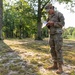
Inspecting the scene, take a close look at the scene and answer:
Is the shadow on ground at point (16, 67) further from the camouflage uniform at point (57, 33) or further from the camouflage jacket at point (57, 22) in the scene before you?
the camouflage jacket at point (57, 22)

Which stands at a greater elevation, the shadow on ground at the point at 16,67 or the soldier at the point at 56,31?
the soldier at the point at 56,31

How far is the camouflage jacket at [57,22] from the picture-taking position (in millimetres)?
6824

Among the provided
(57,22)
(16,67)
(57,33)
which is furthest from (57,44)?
(16,67)

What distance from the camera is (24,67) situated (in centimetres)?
762

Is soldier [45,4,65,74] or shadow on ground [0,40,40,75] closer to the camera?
soldier [45,4,65,74]

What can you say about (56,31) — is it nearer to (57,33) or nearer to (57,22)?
(57,33)

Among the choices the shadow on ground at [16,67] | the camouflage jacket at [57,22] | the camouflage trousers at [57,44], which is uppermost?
the camouflage jacket at [57,22]

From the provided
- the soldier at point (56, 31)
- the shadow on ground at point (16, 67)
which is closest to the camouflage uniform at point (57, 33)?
the soldier at point (56, 31)

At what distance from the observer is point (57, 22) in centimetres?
687

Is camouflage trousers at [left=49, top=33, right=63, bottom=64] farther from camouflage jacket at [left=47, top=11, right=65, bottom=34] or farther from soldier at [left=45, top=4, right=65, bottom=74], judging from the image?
camouflage jacket at [left=47, top=11, right=65, bottom=34]

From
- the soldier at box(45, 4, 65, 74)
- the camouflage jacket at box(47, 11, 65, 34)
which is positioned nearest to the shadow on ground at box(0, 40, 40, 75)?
the soldier at box(45, 4, 65, 74)

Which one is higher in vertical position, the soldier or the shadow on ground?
the soldier

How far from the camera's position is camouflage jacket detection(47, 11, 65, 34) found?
22.4 feet

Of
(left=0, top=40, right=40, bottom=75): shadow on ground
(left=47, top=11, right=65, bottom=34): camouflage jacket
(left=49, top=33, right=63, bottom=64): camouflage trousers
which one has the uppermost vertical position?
(left=47, top=11, right=65, bottom=34): camouflage jacket
